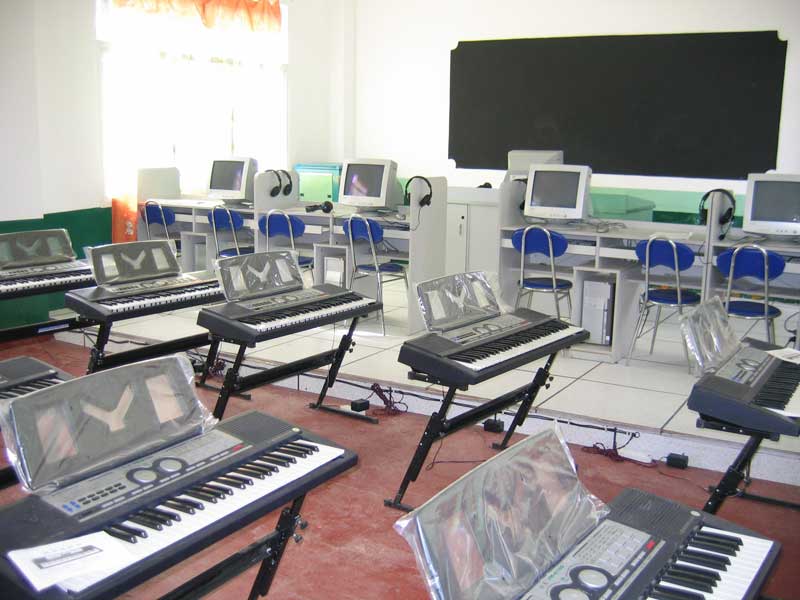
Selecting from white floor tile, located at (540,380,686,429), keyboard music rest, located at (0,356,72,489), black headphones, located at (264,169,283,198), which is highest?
black headphones, located at (264,169,283,198)

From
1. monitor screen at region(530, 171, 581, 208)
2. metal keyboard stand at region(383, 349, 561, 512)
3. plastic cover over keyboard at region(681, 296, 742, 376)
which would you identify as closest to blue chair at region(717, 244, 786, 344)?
monitor screen at region(530, 171, 581, 208)

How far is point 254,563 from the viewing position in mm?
2486

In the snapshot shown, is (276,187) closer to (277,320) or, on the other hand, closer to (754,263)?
(277,320)

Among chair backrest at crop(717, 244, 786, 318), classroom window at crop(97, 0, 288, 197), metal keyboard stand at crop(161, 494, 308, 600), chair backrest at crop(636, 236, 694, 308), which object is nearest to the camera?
metal keyboard stand at crop(161, 494, 308, 600)

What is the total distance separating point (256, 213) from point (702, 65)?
15.5 feet

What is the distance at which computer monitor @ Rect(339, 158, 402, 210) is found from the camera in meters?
6.83

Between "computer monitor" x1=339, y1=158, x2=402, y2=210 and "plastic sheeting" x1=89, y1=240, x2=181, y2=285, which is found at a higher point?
"computer monitor" x1=339, y1=158, x2=402, y2=210

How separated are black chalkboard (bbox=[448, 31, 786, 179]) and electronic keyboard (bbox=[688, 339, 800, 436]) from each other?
223 inches

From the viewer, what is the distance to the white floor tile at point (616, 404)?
445 centimetres

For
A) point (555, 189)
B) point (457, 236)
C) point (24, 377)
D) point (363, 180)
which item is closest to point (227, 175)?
point (363, 180)

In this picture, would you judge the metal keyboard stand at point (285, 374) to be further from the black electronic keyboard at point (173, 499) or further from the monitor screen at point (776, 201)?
the monitor screen at point (776, 201)

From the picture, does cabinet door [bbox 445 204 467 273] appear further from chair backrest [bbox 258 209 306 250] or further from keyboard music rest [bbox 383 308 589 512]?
keyboard music rest [bbox 383 308 589 512]

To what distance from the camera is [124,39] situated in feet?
26.4

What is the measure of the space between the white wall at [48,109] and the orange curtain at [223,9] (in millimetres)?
1031
